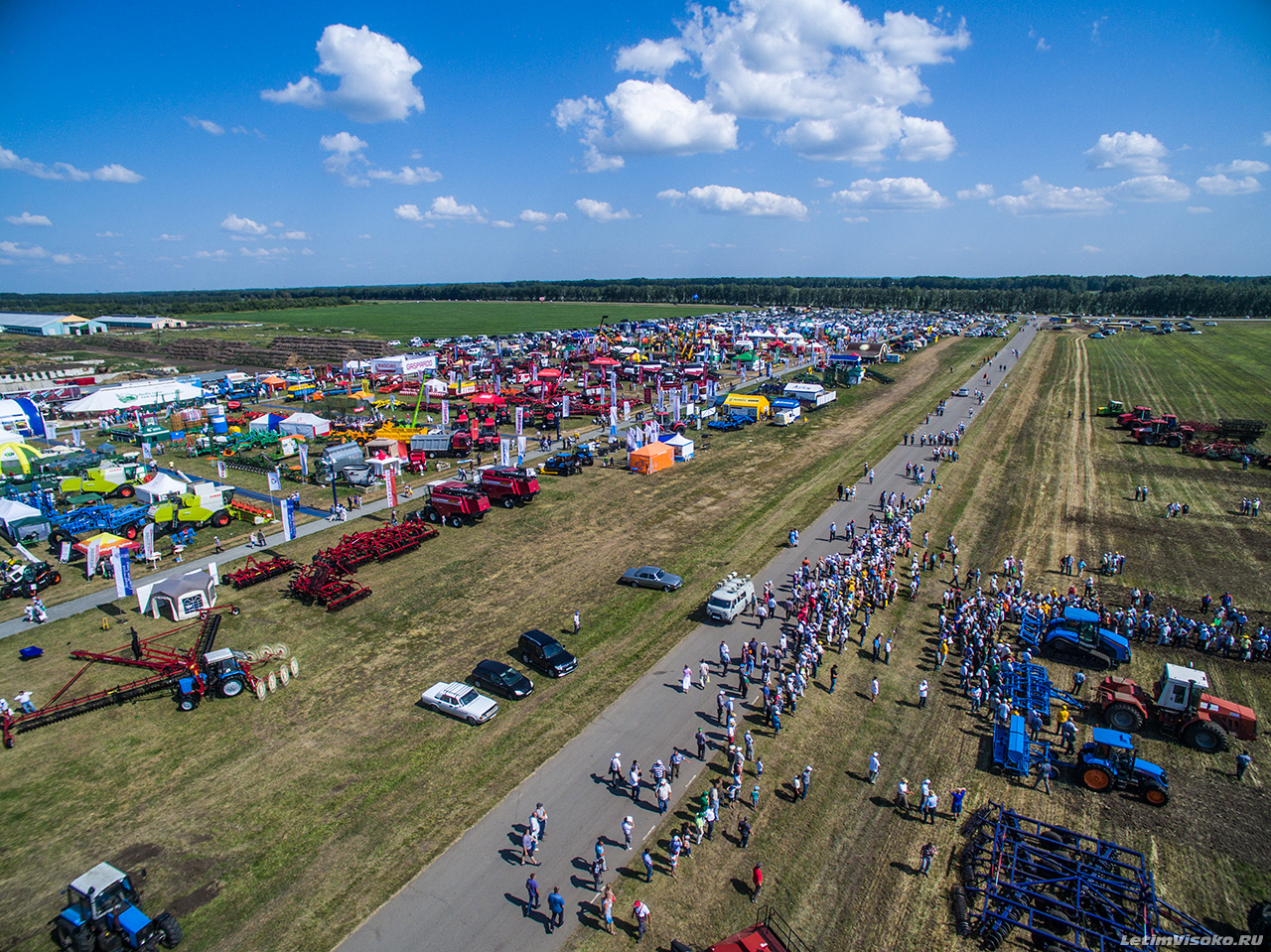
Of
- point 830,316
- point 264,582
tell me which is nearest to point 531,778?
point 264,582

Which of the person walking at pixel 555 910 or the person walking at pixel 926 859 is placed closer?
the person walking at pixel 555 910

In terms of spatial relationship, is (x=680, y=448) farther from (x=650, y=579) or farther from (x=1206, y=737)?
(x=1206, y=737)

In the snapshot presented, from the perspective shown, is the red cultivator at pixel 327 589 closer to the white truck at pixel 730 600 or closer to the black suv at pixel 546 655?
the black suv at pixel 546 655

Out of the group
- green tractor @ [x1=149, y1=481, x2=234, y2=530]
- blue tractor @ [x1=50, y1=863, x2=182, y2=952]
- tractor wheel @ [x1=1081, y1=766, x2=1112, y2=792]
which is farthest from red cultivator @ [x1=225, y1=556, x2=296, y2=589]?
tractor wheel @ [x1=1081, y1=766, x2=1112, y2=792]

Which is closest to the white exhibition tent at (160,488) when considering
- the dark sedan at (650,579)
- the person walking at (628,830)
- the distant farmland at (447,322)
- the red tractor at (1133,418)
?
the dark sedan at (650,579)

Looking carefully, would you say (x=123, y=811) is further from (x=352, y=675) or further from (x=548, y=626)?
(x=548, y=626)

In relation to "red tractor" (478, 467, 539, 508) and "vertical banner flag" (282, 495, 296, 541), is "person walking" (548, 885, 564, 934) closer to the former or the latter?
"vertical banner flag" (282, 495, 296, 541)
